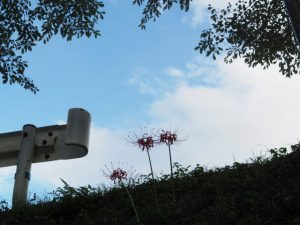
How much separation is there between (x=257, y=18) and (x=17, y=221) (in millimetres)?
8477

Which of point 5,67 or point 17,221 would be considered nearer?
point 17,221

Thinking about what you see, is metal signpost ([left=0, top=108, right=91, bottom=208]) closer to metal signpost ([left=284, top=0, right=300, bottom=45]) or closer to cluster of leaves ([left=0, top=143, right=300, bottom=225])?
cluster of leaves ([left=0, top=143, right=300, bottom=225])

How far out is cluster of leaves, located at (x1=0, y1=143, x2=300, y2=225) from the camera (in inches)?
168

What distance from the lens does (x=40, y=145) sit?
450cm

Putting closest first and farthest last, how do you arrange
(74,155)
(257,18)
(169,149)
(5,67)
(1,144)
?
(74,155) < (1,144) < (169,149) < (5,67) < (257,18)

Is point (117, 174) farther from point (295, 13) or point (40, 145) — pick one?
point (295, 13)

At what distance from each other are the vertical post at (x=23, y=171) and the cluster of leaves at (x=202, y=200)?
128 cm

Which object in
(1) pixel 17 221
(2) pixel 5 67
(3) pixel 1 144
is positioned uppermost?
(2) pixel 5 67

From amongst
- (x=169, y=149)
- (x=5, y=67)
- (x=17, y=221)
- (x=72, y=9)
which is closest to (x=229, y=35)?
(x=72, y=9)

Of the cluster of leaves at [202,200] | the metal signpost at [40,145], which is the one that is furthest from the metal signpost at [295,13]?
the metal signpost at [40,145]

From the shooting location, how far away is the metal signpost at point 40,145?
415 cm

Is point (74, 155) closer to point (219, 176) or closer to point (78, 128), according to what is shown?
→ point (78, 128)

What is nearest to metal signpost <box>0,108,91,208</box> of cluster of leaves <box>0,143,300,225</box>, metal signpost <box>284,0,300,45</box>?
cluster of leaves <box>0,143,300,225</box>

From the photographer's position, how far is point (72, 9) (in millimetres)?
10484
